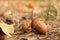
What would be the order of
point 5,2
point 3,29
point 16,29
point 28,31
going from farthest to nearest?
point 5,2 → point 16,29 → point 28,31 → point 3,29

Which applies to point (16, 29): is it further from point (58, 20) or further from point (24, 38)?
point (58, 20)

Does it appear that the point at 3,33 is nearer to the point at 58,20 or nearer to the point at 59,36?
the point at 59,36

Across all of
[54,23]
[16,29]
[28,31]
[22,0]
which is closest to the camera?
[28,31]

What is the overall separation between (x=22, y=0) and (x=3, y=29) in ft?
12.6

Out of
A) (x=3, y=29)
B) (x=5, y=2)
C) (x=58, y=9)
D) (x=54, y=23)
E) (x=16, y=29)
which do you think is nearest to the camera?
(x=3, y=29)

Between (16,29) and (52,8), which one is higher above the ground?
(52,8)

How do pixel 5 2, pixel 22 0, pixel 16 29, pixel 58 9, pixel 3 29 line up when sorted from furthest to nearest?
pixel 22 0, pixel 5 2, pixel 58 9, pixel 16 29, pixel 3 29

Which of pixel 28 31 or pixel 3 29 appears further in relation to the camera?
pixel 28 31

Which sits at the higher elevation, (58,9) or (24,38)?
(58,9)

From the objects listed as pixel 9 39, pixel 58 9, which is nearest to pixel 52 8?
pixel 58 9

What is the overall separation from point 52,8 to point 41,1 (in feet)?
7.93

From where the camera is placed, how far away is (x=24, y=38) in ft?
8.71

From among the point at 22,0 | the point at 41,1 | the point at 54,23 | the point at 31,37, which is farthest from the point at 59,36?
the point at 22,0

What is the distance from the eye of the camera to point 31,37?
2.70 meters
